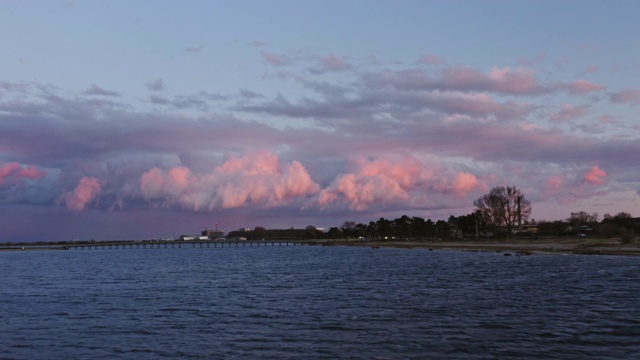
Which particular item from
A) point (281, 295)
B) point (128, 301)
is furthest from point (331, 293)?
point (128, 301)

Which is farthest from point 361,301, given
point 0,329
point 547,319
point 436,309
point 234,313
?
point 0,329

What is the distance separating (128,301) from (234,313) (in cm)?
1549

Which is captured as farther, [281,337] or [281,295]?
[281,295]

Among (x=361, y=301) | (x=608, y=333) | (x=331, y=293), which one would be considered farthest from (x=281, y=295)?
(x=608, y=333)

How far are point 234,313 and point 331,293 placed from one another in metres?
15.5

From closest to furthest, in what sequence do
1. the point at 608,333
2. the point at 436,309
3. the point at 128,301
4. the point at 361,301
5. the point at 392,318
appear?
1. the point at 608,333
2. the point at 392,318
3. the point at 436,309
4. the point at 361,301
5. the point at 128,301

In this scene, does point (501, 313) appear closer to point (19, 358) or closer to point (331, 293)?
point (331, 293)

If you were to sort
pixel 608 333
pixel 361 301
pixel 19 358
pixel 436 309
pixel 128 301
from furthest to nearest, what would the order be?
pixel 128 301 < pixel 361 301 < pixel 436 309 < pixel 608 333 < pixel 19 358

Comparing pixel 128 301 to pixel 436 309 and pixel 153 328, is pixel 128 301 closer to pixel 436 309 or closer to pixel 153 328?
pixel 153 328

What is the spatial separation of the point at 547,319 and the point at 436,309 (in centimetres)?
809

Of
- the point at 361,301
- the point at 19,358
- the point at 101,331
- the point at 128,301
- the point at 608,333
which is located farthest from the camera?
the point at 128,301

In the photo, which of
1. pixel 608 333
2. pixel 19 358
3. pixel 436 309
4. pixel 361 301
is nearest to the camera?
pixel 19 358

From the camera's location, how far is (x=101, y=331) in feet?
115

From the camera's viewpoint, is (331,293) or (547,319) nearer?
(547,319)
